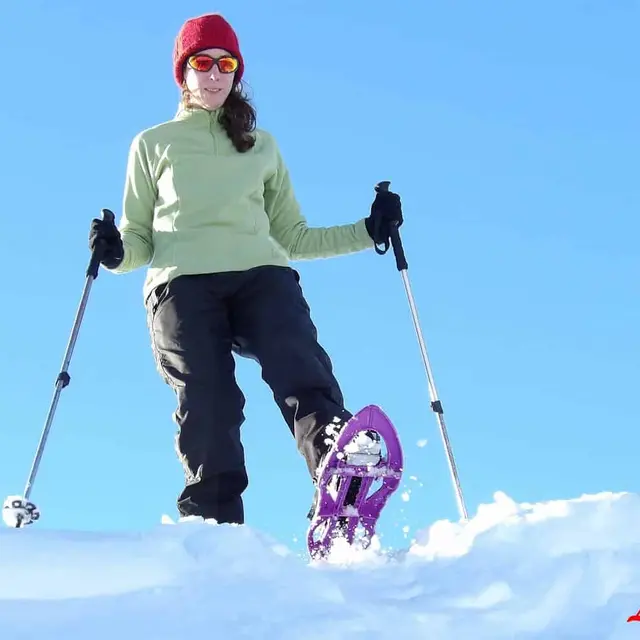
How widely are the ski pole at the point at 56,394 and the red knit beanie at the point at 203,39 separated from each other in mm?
1029

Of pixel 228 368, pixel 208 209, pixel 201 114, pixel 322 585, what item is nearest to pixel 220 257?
pixel 208 209

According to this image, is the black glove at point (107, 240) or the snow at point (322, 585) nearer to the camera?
the snow at point (322, 585)

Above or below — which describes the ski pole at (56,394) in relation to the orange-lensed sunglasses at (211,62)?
below

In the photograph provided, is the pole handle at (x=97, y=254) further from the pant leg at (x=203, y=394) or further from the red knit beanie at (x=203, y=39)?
the red knit beanie at (x=203, y=39)

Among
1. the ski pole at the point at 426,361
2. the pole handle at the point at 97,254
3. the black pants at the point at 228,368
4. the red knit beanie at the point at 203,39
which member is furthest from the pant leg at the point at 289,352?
the red knit beanie at the point at 203,39

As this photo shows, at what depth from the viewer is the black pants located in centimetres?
466

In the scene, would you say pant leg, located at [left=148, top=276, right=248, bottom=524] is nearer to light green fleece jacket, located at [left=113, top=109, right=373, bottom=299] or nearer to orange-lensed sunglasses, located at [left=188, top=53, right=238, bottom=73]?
light green fleece jacket, located at [left=113, top=109, right=373, bottom=299]

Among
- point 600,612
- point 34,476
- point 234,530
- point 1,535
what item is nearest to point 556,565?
point 600,612

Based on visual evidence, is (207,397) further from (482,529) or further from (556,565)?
(556,565)

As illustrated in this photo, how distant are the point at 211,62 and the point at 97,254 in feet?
4.18

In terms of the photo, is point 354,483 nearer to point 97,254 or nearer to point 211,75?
point 97,254

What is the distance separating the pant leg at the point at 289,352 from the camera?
462 cm

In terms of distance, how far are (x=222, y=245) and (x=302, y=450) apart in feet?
3.96

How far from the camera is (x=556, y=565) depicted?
2.99m
